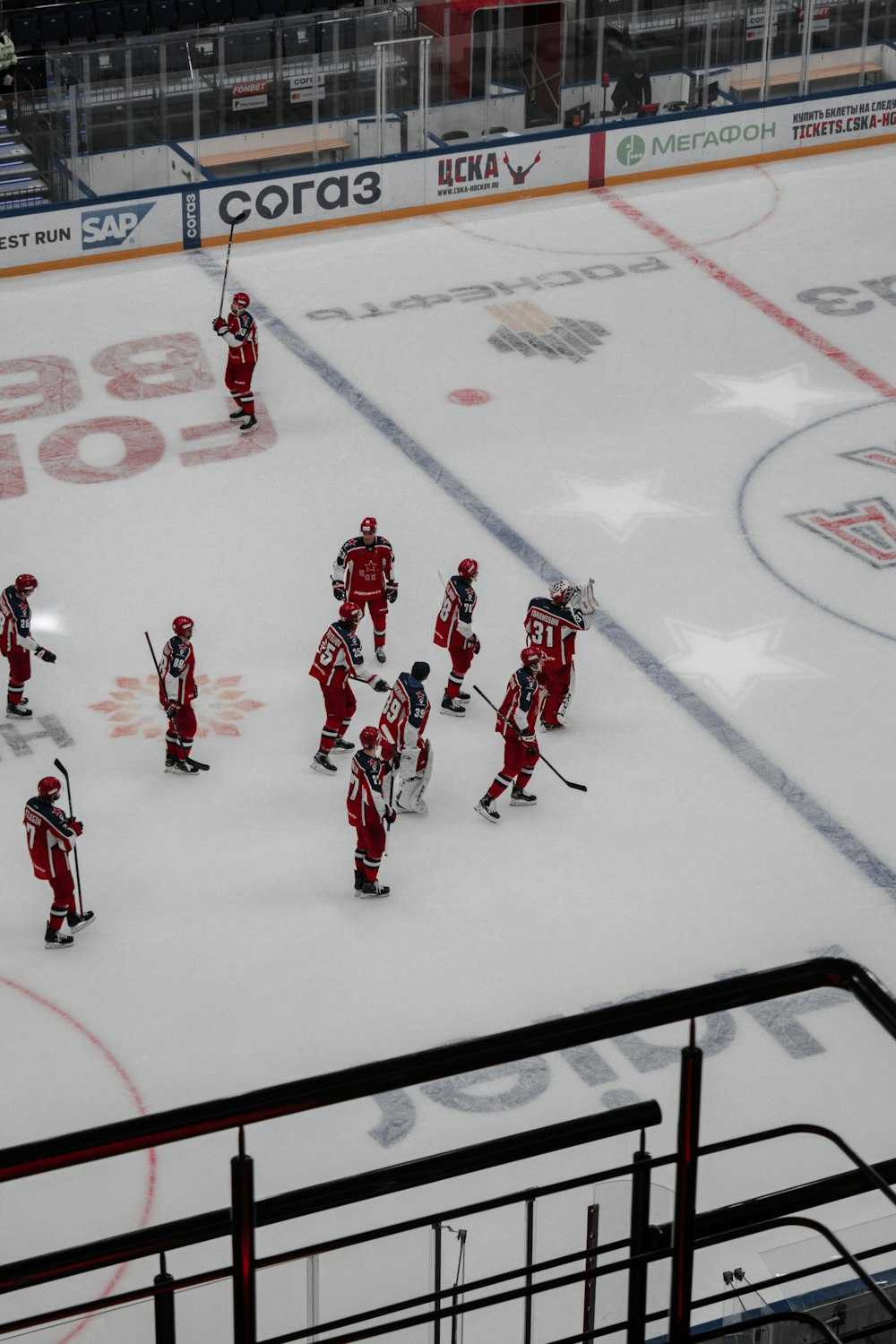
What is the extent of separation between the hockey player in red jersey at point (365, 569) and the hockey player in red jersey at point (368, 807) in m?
1.95

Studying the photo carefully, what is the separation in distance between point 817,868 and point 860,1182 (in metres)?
6.50

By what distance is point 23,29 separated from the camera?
18172 mm

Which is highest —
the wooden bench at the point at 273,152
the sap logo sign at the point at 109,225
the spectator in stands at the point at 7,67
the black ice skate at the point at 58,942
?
the spectator in stands at the point at 7,67

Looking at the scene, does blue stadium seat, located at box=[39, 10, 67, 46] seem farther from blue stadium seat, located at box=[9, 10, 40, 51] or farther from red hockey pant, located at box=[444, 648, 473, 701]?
red hockey pant, located at box=[444, 648, 473, 701]

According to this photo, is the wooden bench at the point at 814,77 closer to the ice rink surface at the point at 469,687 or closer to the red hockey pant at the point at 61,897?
the ice rink surface at the point at 469,687

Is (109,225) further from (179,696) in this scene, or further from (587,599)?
(587,599)

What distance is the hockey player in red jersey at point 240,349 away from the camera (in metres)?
12.9

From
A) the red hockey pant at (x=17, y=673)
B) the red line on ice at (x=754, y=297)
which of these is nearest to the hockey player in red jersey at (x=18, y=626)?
the red hockey pant at (x=17, y=673)

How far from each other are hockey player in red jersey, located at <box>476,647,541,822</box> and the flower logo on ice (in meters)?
1.56

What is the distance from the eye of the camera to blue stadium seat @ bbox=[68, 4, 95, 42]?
1823cm

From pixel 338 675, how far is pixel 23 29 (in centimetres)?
1113

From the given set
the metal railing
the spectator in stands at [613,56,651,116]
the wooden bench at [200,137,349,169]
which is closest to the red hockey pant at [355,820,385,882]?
the metal railing

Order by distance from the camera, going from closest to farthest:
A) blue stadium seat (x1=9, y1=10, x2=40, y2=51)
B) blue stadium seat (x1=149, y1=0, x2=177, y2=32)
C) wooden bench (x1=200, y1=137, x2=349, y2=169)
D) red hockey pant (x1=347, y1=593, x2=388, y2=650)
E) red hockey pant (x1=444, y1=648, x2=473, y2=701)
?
red hockey pant (x1=444, y1=648, x2=473, y2=701) → red hockey pant (x1=347, y1=593, x2=388, y2=650) → wooden bench (x1=200, y1=137, x2=349, y2=169) → blue stadium seat (x1=9, y1=10, x2=40, y2=51) → blue stadium seat (x1=149, y1=0, x2=177, y2=32)

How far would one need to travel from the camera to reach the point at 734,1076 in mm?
7875
